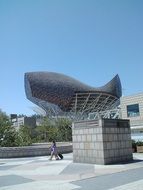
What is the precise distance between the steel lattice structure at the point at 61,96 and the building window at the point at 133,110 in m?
60.1

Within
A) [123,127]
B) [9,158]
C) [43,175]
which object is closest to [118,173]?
[43,175]

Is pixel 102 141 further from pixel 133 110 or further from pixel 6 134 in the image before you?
pixel 133 110

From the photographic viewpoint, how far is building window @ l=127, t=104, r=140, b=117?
176ft

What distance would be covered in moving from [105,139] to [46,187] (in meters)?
7.63

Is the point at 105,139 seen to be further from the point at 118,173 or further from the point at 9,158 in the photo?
the point at 9,158

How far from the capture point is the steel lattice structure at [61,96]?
11549 cm

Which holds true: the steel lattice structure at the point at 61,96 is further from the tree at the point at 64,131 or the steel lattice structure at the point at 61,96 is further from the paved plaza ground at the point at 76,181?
the paved plaza ground at the point at 76,181

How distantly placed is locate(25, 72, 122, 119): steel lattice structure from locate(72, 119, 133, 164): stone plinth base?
94567 mm

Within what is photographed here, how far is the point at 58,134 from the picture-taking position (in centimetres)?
5897

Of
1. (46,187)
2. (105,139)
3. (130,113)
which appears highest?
(130,113)

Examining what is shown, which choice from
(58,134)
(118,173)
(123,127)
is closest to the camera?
(118,173)

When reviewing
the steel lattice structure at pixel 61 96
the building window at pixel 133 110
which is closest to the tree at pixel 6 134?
the building window at pixel 133 110

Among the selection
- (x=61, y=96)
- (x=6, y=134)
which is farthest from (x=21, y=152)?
(x=61, y=96)

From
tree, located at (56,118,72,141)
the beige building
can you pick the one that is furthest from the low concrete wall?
tree, located at (56,118,72,141)
